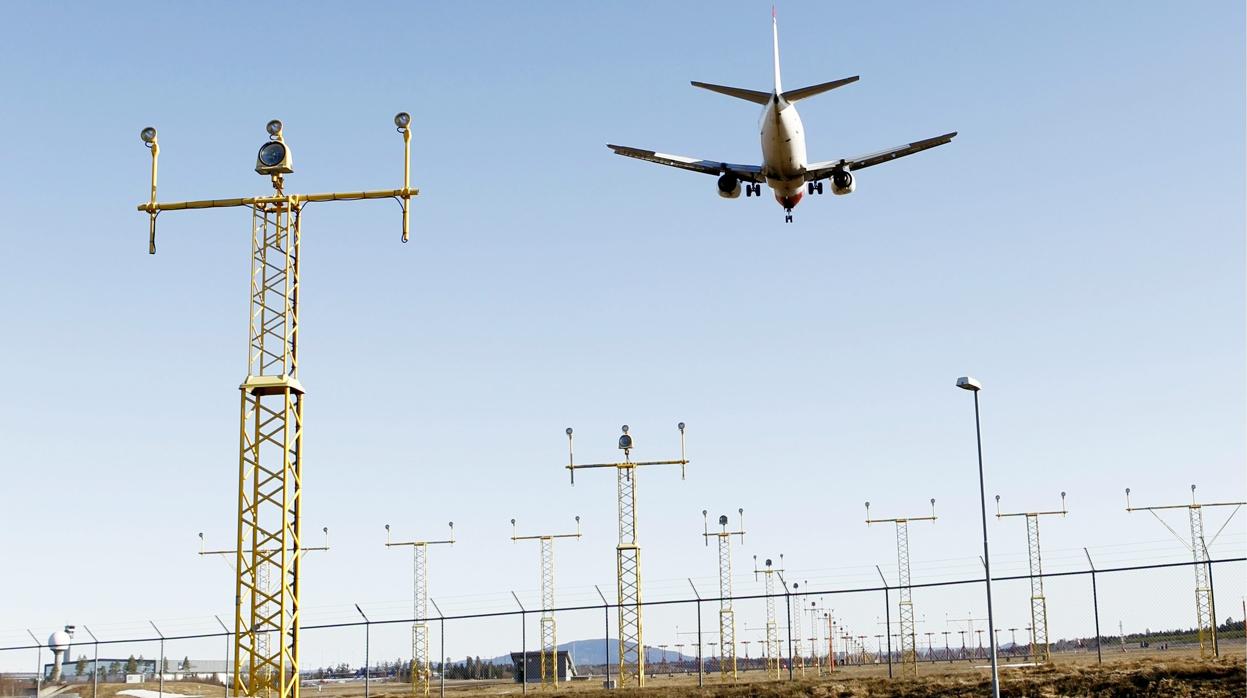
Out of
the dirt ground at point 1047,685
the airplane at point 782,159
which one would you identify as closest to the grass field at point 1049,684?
the dirt ground at point 1047,685

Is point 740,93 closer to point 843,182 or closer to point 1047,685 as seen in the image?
point 843,182

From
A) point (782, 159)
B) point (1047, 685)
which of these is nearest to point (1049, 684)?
point (1047, 685)

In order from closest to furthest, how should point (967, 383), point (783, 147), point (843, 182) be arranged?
point (967, 383) < point (783, 147) < point (843, 182)

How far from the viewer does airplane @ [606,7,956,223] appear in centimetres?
4322

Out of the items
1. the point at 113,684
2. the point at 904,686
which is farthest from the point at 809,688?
the point at 113,684

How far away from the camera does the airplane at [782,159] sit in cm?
4322

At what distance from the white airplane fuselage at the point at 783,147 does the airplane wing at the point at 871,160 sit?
125 cm

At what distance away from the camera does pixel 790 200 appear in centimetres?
4712

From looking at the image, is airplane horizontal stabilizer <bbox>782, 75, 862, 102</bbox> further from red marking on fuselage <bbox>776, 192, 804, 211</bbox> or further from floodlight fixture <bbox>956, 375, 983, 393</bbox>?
floodlight fixture <bbox>956, 375, 983, 393</bbox>

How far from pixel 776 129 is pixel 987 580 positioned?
1835cm

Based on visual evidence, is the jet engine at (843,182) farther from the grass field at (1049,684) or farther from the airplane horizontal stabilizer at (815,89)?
the grass field at (1049,684)

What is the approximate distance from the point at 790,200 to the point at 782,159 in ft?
11.0

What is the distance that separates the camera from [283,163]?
110 feet

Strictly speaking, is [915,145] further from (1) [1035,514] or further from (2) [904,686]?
(1) [1035,514]
